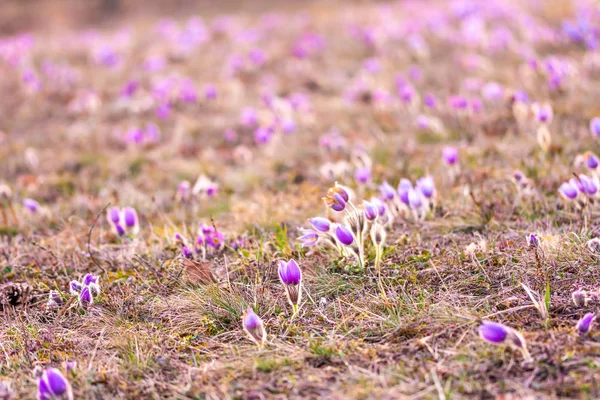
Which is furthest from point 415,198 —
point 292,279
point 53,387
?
point 53,387

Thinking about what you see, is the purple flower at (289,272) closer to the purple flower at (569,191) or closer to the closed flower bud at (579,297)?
the closed flower bud at (579,297)

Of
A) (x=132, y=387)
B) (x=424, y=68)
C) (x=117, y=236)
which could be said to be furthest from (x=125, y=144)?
(x=132, y=387)

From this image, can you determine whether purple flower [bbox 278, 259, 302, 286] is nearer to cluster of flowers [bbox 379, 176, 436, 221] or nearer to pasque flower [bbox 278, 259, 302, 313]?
pasque flower [bbox 278, 259, 302, 313]

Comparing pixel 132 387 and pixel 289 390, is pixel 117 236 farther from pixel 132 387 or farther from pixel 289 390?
pixel 289 390

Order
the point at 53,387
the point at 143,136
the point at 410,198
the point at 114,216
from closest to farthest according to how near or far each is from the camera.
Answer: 1. the point at 53,387
2. the point at 410,198
3. the point at 114,216
4. the point at 143,136

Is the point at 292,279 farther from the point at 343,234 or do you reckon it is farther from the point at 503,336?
the point at 503,336

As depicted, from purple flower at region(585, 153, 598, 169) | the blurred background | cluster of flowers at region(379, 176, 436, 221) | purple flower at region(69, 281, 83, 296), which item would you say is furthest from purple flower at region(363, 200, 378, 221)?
the blurred background

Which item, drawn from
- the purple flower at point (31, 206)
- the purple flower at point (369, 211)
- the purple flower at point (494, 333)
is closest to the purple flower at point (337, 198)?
the purple flower at point (369, 211)
